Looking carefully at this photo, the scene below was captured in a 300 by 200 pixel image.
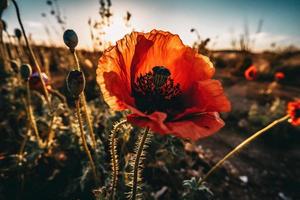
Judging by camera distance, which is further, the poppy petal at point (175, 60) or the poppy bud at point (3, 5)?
the poppy bud at point (3, 5)

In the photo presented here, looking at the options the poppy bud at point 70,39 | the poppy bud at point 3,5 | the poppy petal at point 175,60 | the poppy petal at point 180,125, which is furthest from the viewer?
the poppy bud at point 3,5

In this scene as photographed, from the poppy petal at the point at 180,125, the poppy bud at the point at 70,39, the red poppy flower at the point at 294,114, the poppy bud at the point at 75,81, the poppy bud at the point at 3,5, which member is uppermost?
the poppy bud at the point at 3,5

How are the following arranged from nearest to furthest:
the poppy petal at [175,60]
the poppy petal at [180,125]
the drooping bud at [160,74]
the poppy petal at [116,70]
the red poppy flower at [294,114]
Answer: the poppy petal at [180,125], the poppy petal at [116,70], the drooping bud at [160,74], the poppy petal at [175,60], the red poppy flower at [294,114]

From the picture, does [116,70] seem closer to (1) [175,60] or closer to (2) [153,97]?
(2) [153,97]

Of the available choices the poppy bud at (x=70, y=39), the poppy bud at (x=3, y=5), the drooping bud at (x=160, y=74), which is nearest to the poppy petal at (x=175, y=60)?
the drooping bud at (x=160, y=74)

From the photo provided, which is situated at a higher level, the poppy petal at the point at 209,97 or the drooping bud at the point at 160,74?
the drooping bud at the point at 160,74

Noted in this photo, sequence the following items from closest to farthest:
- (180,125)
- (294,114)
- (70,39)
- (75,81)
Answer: (180,125) < (75,81) < (70,39) < (294,114)

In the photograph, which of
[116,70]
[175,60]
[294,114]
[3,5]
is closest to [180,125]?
[116,70]

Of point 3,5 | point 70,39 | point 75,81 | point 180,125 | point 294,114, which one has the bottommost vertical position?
point 294,114

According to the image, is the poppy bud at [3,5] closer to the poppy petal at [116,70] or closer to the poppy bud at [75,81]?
the poppy bud at [75,81]
